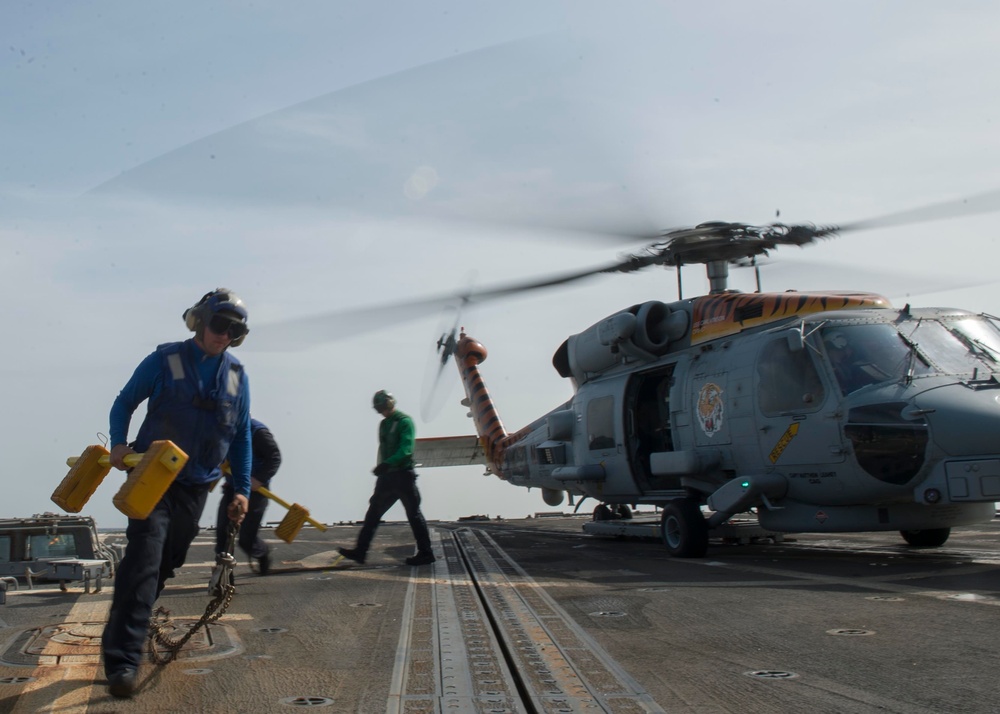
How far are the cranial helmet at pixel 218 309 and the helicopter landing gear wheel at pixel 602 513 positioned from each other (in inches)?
471

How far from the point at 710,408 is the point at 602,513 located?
216 inches

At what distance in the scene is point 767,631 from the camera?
5.00m

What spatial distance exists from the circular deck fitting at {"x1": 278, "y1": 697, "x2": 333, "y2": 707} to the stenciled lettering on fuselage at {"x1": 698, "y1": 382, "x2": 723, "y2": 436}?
301 inches

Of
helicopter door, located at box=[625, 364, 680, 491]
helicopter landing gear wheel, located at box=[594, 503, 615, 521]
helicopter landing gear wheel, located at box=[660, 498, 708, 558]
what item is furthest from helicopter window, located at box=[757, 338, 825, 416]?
helicopter landing gear wheel, located at box=[594, 503, 615, 521]

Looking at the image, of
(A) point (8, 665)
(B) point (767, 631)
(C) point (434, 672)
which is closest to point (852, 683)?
(B) point (767, 631)

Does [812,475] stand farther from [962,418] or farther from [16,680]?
[16,680]

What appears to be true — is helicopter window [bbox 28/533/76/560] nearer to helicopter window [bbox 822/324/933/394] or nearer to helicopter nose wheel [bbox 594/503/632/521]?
helicopter window [bbox 822/324/933/394]

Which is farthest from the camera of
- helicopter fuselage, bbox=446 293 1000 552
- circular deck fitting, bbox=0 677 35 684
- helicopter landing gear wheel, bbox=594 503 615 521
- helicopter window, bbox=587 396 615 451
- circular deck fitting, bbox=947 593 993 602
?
helicopter landing gear wheel, bbox=594 503 615 521

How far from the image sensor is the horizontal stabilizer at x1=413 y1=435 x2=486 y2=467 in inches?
779

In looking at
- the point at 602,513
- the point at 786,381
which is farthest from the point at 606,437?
the point at 786,381

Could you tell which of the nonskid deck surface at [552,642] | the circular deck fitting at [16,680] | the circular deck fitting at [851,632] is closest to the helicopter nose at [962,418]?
the nonskid deck surface at [552,642]

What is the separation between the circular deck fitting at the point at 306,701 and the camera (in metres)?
3.55

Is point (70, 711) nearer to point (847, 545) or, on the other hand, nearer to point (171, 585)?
point (171, 585)

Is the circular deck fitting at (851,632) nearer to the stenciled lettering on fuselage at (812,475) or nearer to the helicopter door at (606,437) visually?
the stenciled lettering on fuselage at (812,475)
